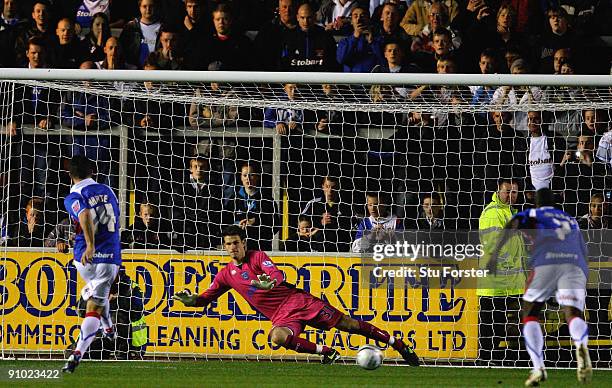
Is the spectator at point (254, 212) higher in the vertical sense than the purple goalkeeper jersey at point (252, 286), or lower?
higher

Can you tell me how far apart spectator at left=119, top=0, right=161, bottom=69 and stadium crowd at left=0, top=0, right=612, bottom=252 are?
1.0 inches

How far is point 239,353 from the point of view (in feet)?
38.1

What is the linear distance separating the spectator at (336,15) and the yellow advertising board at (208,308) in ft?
9.99

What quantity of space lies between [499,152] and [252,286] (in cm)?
283

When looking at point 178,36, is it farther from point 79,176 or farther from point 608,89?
point 608,89

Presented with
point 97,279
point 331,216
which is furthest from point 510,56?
point 97,279

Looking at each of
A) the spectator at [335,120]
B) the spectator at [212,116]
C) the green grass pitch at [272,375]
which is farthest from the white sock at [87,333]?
the spectator at [335,120]

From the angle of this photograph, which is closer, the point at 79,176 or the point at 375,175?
the point at 79,176

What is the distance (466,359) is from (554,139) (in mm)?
2318

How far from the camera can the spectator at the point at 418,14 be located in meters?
13.3

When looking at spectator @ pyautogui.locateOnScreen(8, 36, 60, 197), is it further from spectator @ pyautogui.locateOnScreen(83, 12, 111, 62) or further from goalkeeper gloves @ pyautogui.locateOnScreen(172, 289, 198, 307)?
goalkeeper gloves @ pyautogui.locateOnScreen(172, 289, 198, 307)

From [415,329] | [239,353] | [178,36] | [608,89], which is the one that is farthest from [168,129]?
[608,89]

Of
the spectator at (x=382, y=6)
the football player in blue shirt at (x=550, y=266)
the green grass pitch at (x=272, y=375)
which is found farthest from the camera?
the spectator at (x=382, y=6)

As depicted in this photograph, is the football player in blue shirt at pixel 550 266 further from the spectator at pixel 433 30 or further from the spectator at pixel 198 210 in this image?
the spectator at pixel 433 30
